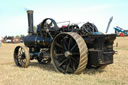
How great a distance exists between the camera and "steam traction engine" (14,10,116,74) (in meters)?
6.19

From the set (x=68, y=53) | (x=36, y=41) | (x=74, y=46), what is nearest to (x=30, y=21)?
(x=36, y=41)

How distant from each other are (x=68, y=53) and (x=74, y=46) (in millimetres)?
401

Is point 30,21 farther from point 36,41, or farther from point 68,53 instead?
point 68,53

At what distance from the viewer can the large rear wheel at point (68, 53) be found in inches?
241

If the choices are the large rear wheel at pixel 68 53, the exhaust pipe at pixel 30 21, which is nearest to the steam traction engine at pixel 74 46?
the large rear wheel at pixel 68 53

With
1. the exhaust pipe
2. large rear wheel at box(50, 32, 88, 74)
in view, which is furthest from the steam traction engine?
the exhaust pipe

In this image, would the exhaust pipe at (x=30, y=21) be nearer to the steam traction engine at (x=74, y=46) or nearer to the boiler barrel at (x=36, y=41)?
the boiler barrel at (x=36, y=41)

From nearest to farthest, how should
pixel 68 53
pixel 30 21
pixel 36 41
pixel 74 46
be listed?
pixel 74 46, pixel 68 53, pixel 36 41, pixel 30 21

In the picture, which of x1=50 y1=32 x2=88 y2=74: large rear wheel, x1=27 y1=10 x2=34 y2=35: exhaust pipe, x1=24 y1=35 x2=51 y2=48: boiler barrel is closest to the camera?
x1=50 y1=32 x2=88 y2=74: large rear wheel

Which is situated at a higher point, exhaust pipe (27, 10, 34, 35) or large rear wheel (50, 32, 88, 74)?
exhaust pipe (27, 10, 34, 35)

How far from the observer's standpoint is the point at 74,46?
6523 mm

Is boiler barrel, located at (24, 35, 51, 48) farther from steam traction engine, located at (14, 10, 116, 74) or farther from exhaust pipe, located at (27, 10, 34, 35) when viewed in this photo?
exhaust pipe, located at (27, 10, 34, 35)

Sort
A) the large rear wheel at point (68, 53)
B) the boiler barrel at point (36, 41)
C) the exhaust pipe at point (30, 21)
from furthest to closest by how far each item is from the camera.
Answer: the exhaust pipe at point (30, 21) < the boiler barrel at point (36, 41) < the large rear wheel at point (68, 53)

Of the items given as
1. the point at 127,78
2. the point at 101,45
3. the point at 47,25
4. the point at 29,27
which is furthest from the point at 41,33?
the point at 127,78
